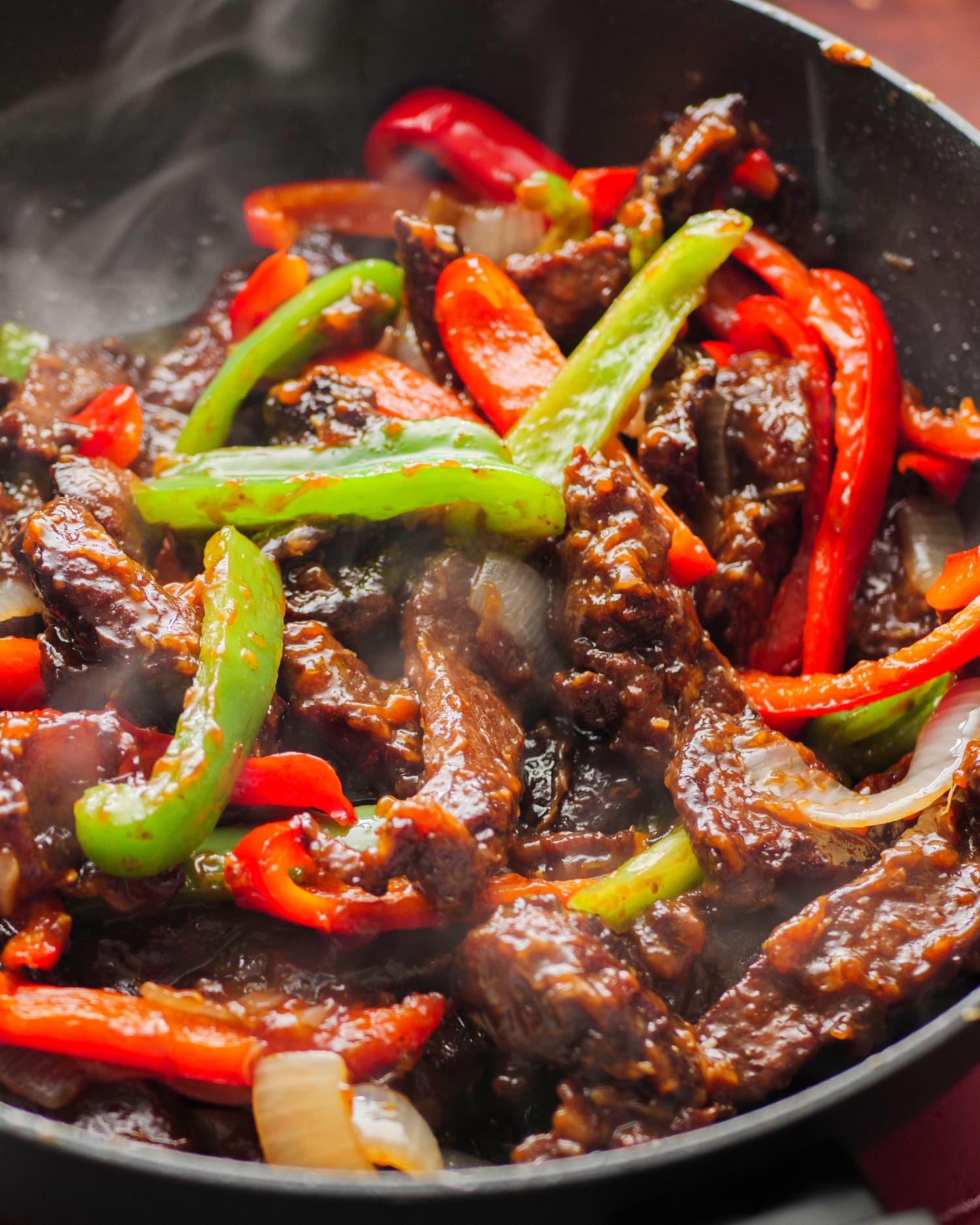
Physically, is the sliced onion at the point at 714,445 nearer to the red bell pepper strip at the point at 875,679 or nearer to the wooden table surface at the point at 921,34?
the red bell pepper strip at the point at 875,679

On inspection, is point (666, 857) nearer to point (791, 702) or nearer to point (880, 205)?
point (791, 702)

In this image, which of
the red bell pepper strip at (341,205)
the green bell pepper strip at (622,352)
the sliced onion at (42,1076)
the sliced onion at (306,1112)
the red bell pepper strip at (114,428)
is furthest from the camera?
the red bell pepper strip at (341,205)

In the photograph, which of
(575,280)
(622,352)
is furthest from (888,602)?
(575,280)

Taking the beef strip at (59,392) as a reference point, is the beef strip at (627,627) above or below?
above

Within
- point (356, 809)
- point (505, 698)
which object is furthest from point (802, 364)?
point (356, 809)

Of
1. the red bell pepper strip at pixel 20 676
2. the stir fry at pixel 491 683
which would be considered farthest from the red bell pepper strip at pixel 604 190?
the red bell pepper strip at pixel 20 676

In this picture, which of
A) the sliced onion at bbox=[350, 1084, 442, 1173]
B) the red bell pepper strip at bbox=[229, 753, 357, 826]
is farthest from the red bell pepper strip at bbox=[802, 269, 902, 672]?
the sliced onion at bbox=[350, 1084, 442, 1173]
